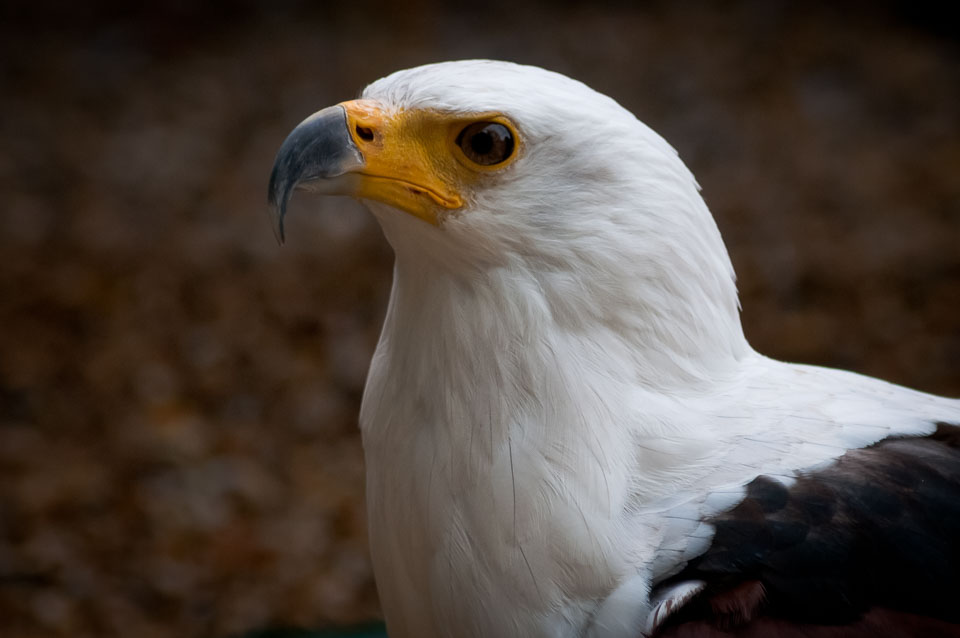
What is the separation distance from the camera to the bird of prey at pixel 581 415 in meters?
1.57

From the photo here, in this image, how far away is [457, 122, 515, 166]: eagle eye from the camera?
1.62 m

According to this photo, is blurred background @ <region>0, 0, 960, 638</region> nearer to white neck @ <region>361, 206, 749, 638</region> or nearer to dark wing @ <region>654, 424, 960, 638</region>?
white neck @ <region>361, 206, 749, 638</region>

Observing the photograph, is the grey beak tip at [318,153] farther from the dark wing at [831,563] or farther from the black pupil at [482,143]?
the dark wing at [831,563]

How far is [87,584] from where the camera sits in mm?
3725

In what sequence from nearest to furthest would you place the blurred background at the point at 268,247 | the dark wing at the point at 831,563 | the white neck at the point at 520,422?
the dark wing at the point at 831,563 → the white neck at the point at 520,422 → the blurred background at the point at 268,247

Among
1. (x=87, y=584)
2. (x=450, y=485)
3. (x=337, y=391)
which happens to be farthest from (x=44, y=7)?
(x=450, y=485)

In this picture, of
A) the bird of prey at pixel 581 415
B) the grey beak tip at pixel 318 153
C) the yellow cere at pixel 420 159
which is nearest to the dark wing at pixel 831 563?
the bird of prey at pixel 581 415

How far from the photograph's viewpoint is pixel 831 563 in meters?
1.54

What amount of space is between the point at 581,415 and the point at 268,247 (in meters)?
3.78

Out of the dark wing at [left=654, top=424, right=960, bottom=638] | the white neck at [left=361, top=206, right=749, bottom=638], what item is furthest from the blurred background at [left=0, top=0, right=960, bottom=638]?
the dark wing at [left=654, top=424, right=960, bottom=638]

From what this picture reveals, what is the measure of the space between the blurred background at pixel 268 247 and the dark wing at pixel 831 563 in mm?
2359

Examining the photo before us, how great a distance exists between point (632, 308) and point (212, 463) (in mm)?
2932

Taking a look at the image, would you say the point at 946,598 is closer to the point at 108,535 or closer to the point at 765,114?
the point at 108,535

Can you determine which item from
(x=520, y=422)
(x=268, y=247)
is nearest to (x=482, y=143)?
(x=520, y=422)
